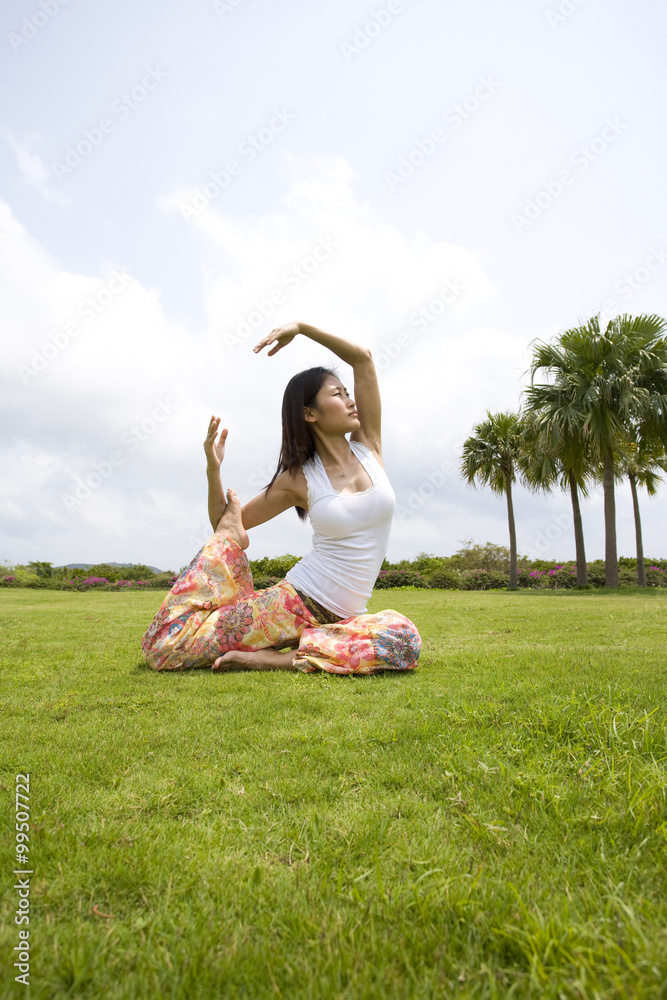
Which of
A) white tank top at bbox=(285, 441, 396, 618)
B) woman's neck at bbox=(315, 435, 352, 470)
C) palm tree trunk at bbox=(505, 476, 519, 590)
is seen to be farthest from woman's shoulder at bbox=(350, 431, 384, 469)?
palm tree trunk at bbox=(505, 476, 519, 590)

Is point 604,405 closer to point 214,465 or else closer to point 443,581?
point 443,581

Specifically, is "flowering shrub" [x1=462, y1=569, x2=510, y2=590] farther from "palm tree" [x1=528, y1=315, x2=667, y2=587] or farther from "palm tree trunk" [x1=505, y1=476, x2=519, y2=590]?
"palm tree" [x1=528, y1=315, x2=667, y2=587]

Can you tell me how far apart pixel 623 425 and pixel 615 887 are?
18.0 metres

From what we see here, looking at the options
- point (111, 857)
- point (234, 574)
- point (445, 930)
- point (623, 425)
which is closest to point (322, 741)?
point (111, 857)

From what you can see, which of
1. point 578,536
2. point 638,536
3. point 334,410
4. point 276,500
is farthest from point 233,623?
point 638,536

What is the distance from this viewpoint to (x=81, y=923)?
116cm

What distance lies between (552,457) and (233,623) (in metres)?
18.0

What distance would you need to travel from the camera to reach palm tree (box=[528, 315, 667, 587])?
17.0 meters

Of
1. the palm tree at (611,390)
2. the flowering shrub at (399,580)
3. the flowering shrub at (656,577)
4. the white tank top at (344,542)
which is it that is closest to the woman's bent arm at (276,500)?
the white tank top at (344,542)

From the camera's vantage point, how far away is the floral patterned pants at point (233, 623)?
3760 millimetres

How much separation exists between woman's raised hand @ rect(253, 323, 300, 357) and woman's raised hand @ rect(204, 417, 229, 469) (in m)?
0.66

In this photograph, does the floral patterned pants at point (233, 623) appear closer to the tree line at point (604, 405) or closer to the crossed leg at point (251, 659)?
the crossed leg at point (251, 659)

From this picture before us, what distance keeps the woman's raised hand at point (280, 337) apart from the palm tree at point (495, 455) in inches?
859

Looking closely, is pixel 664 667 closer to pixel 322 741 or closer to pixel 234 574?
pixel 322 741
